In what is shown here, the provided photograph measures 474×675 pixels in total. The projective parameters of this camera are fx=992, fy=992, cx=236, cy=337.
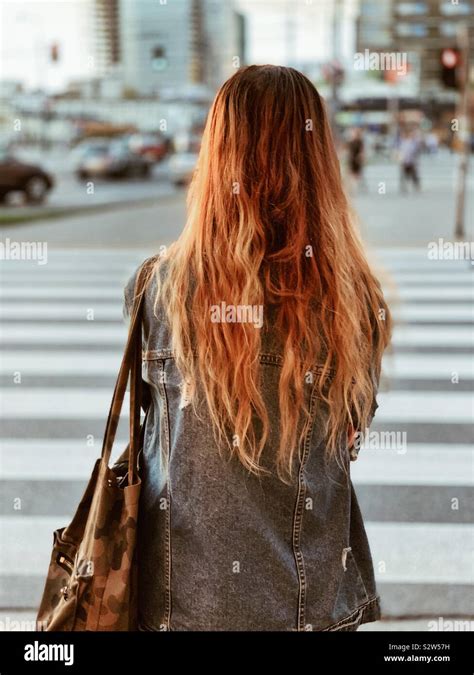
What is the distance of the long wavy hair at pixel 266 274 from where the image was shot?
5.76ft

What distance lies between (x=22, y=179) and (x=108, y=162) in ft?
32.9

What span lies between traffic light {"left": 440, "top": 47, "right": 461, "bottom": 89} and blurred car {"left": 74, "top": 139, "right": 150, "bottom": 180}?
18755 mm

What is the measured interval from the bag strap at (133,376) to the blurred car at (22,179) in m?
22.3

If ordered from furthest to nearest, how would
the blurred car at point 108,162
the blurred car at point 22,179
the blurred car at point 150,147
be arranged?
the blurred car at point 150,147
the blurred car at point 108,162
the blurred car at point 22,179

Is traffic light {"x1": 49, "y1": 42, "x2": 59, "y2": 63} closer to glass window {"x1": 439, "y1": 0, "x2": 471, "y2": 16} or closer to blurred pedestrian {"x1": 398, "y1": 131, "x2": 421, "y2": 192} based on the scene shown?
blurred pedestrian {"x1": 398, "y1": 131, "x2": 421, "y2": 192}

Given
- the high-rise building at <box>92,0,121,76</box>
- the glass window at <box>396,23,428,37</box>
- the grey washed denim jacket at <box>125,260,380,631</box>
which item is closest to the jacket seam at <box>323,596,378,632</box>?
the grey washed denim jacket at <box>125,260,380,631</box>

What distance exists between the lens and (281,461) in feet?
5.77

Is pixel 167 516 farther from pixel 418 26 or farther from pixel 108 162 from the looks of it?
pixel 418 26

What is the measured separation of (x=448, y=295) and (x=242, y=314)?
885 centimetres

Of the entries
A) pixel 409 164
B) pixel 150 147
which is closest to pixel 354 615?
pixel 409 164

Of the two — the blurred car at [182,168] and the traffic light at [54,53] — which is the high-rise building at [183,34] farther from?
the blurred car at [182,168]

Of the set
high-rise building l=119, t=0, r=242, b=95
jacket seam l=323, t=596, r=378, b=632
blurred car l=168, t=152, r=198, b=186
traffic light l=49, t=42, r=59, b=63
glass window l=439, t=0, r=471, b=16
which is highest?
glass window l=439, t=0, r=471, b=16

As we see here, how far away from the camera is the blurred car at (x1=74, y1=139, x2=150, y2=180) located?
33.2 m

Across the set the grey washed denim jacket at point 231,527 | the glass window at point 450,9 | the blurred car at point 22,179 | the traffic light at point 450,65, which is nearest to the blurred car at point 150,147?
the blurred car at point 22,179
